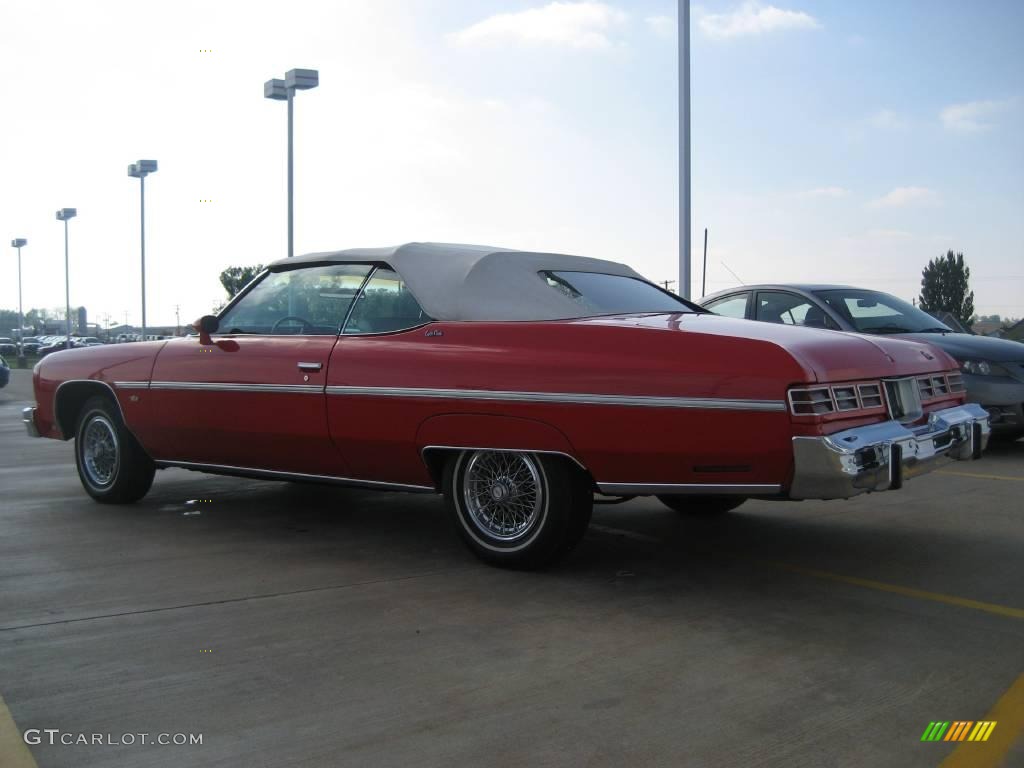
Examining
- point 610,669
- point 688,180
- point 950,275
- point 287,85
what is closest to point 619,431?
point 610,669

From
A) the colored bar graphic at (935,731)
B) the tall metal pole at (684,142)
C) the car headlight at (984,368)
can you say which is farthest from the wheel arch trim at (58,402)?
the tall metal pole at (684,142)

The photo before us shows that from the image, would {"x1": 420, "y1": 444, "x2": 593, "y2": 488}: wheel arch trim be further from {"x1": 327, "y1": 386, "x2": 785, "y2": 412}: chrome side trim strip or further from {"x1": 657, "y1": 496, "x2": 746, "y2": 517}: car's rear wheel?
{"x1": 657, "y1": 496, "x2": 746, "y2": 517}: car's rear wheel

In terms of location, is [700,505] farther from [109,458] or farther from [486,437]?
[109,458]

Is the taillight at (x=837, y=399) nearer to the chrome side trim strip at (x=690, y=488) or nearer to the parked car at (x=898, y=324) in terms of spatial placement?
the chrome side trim strip at (x=690, y=488)

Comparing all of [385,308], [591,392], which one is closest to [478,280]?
[385,308]

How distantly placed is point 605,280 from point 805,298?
13.3 ft

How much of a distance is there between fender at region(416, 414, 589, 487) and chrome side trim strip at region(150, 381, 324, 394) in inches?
27.4

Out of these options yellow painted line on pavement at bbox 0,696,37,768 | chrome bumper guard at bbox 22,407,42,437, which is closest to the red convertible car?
chrome bumper guard at bbox 22,407,42,437

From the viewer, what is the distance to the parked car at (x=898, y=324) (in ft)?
27.3

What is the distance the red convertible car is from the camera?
3891 mm

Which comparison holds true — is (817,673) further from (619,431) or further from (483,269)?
(483,269)

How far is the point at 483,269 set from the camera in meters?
4.89

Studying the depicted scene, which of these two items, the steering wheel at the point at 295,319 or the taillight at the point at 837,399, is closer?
the taillight at the point at 837,399

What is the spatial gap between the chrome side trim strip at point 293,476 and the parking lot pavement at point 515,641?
32 centimetres
